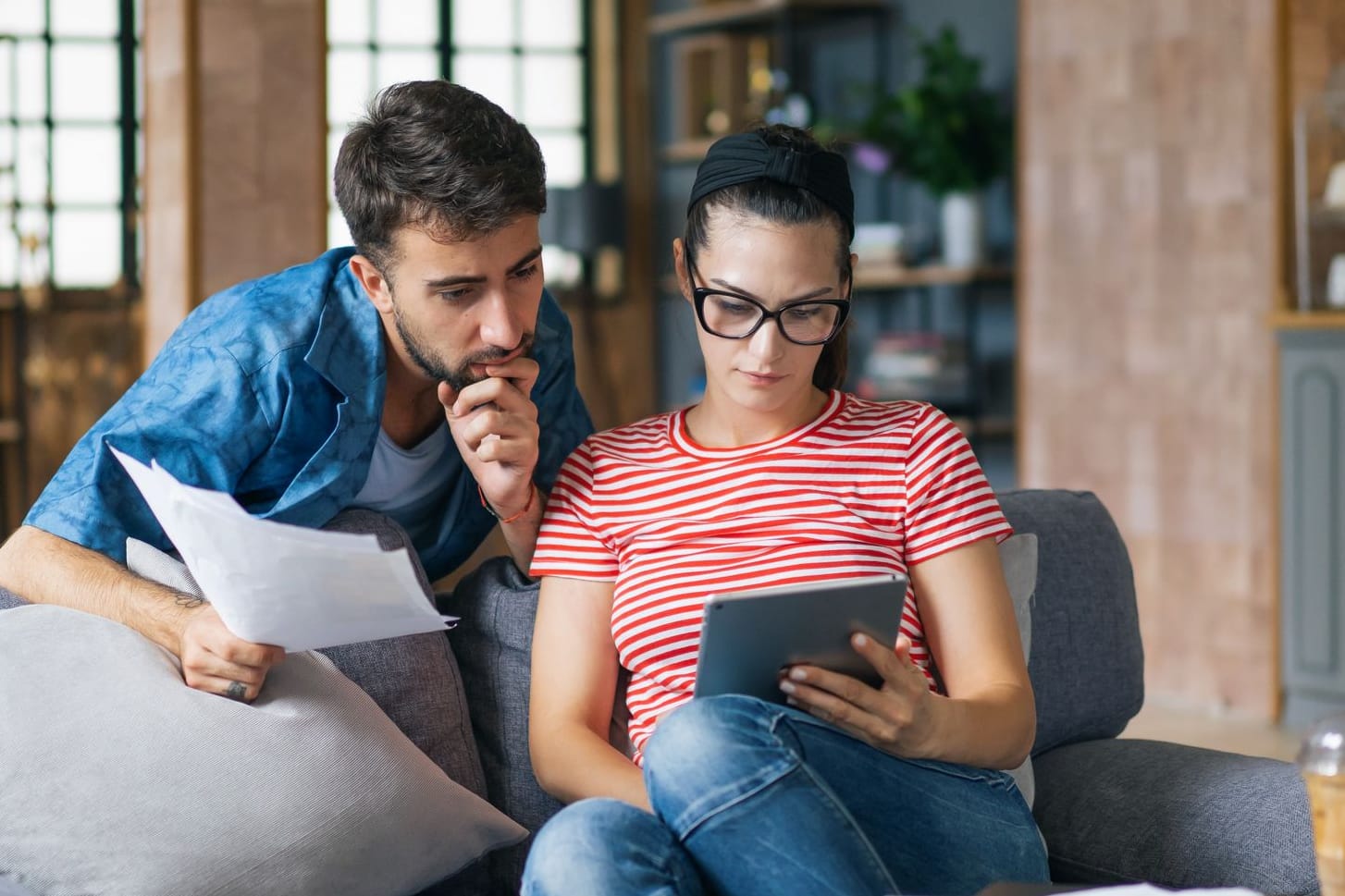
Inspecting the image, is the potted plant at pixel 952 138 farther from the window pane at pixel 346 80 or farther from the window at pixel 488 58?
the window pane at pixel 346 80

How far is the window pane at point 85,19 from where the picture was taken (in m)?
6.86

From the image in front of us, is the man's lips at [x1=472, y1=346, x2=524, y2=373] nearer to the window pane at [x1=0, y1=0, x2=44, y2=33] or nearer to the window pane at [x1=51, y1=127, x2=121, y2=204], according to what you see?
the window pane at [x1=51, y1=127, x2=121, y2=204]

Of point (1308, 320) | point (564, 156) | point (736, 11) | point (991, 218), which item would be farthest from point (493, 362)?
point (564, 156)

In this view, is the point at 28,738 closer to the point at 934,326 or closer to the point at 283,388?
the point at 283,388

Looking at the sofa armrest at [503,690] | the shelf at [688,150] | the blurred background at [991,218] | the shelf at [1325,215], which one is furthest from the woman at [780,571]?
the shelf at [688,150]

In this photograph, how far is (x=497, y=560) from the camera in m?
2.06

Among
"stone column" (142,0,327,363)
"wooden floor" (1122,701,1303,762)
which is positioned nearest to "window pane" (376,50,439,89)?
"stone column" (142,0,327,363)

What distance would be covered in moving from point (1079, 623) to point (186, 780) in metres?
1.13

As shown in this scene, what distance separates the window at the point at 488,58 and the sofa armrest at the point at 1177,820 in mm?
5539

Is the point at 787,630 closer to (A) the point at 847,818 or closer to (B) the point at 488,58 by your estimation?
(A) the point at 847,818

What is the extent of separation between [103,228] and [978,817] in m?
6.21

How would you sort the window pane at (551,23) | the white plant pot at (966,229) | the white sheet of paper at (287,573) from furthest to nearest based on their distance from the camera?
1. the window pane at (551,23)
2. the white plant pot at (966,229)
3. the white sheet of paper at (287,573)

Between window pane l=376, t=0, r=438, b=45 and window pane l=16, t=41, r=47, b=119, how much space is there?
1.45m

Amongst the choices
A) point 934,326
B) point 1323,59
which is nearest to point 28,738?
point 1323,59
